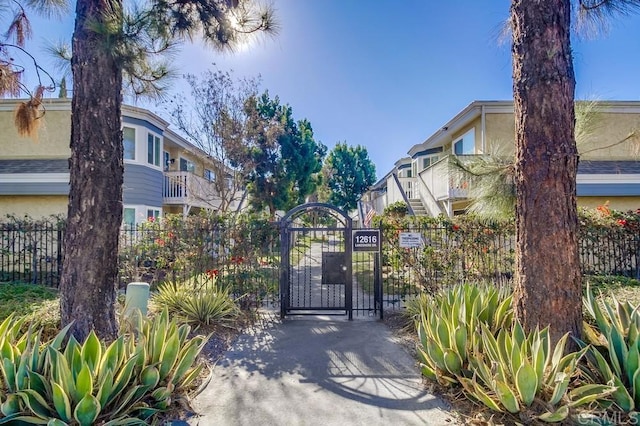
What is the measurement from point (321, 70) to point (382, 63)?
2.08 metres

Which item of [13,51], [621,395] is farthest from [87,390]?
[13,51]

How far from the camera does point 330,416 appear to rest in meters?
3.20

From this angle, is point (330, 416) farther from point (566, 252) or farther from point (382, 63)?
point (382, 63)

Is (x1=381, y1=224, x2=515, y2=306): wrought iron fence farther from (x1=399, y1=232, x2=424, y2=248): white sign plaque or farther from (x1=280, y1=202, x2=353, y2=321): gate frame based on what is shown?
(x1=280, y1=202, x2=353, y2=321): gate frame

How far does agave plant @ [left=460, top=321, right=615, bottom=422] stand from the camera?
2.71m

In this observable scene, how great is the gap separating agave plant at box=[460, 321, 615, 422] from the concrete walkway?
1.85ft

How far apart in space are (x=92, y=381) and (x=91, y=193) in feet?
7.28

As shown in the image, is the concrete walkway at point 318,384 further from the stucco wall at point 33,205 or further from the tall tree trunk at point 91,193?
the stucco wall at point 33,205

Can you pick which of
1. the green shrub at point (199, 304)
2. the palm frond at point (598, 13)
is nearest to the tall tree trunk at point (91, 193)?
the green shrub at point (199, 304)

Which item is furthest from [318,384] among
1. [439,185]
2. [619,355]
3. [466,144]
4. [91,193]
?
[466,144]

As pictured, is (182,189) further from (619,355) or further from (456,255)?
(619,355)

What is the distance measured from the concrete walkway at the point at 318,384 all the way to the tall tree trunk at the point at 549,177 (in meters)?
1.68

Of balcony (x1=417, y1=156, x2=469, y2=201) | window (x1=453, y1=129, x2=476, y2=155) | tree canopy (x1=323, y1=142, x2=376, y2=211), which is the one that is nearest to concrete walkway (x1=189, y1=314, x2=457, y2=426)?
balcony (x1=417, y1=156, x2=469, y2=201)

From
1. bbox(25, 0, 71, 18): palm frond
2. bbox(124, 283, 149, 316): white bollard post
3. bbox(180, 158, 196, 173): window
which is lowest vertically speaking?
bbox(124, 283, 149, 316): white bollard post
